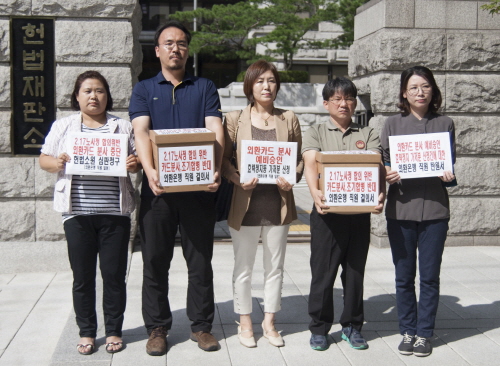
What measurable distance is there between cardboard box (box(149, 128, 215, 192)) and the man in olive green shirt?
0.72 meters

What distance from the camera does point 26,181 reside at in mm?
7109

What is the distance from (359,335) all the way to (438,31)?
457cm

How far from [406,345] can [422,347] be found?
11 cm

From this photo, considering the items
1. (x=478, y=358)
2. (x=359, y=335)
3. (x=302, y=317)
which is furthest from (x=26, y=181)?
(x=478, y=358)

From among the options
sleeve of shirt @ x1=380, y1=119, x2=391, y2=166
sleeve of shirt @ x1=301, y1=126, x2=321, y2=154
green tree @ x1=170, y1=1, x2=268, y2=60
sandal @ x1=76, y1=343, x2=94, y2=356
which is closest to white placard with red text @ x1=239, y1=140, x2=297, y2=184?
sleeve of shirt @ x1=301, y1=126, x2=321, y2=154

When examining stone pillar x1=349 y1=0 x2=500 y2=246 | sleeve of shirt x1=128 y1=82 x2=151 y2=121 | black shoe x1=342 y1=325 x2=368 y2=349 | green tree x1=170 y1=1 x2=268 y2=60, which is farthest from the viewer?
green tree x1=170 y1=1 x2=268 y2=60

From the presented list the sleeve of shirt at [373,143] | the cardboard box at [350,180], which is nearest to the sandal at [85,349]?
the cardboard box at [350,180]

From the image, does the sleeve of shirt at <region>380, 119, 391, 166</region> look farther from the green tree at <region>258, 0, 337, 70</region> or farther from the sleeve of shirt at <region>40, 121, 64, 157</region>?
the green tree at <region>258, 0, 337, 70</region>

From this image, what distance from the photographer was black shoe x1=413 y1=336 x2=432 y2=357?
4636 millimetres

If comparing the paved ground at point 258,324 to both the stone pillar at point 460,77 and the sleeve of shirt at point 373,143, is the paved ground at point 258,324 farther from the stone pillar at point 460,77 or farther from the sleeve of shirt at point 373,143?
the sleeve of shirt at point 373,143

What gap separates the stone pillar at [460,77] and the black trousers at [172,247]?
12.6ft

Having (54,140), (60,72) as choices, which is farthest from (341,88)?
(60,72)

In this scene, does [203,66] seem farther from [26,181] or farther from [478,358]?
[478,358]

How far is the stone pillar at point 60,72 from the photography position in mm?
7027
